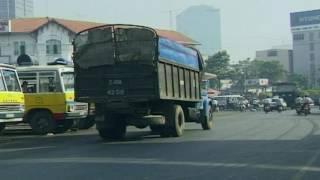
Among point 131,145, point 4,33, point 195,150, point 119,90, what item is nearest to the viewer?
point 195,150

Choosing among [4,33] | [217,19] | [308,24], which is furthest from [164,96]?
[308,24]

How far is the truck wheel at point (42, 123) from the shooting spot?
76.7ft

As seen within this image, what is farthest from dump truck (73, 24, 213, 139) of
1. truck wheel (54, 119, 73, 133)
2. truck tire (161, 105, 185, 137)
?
truck wheel (54, 119, 73, 133)

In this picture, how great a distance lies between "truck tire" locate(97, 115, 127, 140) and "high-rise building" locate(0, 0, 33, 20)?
63755 mm

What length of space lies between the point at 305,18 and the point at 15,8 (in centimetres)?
9459

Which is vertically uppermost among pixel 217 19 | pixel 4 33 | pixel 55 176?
pixel 217 19

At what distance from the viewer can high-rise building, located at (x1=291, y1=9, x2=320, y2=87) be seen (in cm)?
15512

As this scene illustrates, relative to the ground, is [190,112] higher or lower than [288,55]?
lower

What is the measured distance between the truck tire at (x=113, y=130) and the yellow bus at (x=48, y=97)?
359 cm

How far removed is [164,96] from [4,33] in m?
60.7

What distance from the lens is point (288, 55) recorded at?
166750 millimetres

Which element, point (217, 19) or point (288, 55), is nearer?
point (217, 19)

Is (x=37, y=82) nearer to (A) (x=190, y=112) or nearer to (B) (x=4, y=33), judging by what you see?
(A) (x=190, y=112)

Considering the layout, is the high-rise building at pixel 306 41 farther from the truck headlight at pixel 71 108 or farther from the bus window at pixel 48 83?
the bus window at pixel 48 83
